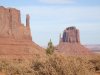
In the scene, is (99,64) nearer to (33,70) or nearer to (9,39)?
(33,70)

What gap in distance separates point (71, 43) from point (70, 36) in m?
6.46

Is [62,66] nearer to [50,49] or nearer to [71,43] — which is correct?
[50,49]

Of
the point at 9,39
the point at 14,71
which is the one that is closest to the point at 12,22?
the point at 9,39

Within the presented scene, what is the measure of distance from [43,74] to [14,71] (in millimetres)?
3414

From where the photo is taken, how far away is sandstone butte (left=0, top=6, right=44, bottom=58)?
100062 millimetres

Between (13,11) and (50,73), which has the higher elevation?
(13,11)

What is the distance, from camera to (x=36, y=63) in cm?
1725

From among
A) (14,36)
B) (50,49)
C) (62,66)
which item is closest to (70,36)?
(14,36)

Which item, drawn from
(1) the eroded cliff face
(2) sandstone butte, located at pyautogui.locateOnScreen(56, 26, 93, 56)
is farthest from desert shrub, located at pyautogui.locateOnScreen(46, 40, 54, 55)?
(2) sandstone butte, located at pyautogui.locateOnScreen(56, 26, 93, 56)

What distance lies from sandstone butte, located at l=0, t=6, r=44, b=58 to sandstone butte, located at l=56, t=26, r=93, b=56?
655 inches

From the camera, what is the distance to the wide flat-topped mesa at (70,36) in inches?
5807

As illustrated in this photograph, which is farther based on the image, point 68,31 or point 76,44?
point 68,31

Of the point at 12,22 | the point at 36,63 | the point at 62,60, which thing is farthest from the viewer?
the point at 12,22

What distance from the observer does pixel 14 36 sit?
114 metres
